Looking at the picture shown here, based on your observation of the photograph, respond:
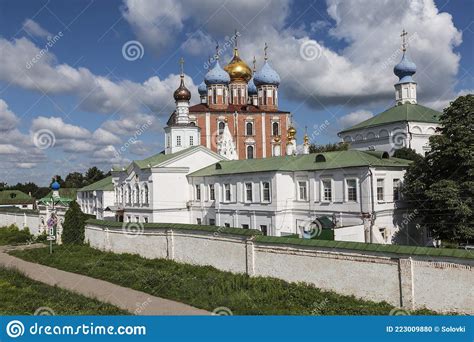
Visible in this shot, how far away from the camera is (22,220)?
125 feet

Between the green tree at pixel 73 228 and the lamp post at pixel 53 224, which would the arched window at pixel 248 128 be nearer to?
the lamp post at pixel 53 224

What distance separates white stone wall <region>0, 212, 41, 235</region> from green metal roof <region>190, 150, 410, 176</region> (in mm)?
14398

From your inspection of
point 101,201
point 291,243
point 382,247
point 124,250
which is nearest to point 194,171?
point 124,250

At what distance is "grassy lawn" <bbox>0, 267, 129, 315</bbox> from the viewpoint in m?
12.8

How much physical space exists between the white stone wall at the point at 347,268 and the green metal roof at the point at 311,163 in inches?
303

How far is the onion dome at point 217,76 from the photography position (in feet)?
163

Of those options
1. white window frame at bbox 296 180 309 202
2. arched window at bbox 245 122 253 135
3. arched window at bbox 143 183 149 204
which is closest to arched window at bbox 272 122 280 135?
arched window at bbox 245 122 253 135

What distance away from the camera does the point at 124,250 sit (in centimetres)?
2289

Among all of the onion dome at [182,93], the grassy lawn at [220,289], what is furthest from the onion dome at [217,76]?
the grassy lawn at [220,289]

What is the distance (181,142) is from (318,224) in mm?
17096

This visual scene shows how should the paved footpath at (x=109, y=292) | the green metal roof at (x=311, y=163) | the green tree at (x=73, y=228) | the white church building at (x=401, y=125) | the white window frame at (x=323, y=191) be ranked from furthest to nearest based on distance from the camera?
the white church building at (x=401, y=125)
the green tree at (x=73, y=228)
the white window frame at (x=323, y=191)
the green metal roof at (x=311, y=163)
the paved footpath at (x=109, y=292)

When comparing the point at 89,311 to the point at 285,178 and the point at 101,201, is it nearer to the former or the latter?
the point at 285,178

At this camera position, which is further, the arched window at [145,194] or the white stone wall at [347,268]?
the arched window at [145,194]

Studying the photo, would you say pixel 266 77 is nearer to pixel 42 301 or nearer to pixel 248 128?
pixel 248 128
